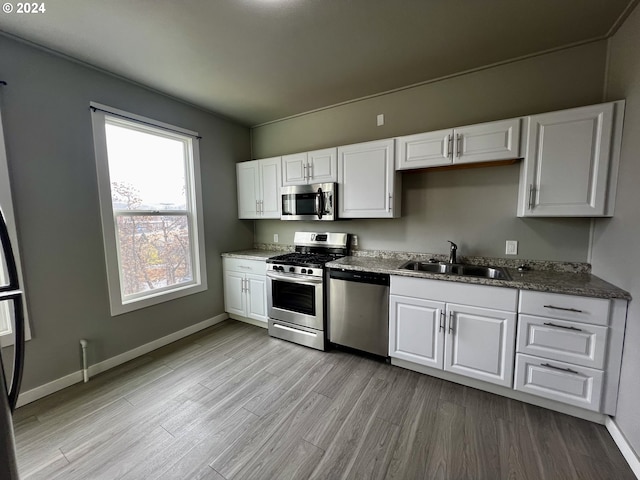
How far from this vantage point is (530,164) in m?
2.01

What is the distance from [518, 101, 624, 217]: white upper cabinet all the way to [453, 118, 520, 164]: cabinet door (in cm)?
9

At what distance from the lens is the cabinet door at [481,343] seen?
1935 mm

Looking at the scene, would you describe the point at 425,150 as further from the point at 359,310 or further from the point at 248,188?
the point at 248,188

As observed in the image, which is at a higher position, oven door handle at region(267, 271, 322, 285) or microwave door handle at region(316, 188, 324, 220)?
microwave door handle at region(316, 188, 324, 220)

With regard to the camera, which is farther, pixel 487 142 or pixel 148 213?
pixel 148 213

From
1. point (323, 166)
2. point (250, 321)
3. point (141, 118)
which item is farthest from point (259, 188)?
point (250, 321)

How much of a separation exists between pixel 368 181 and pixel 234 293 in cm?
226

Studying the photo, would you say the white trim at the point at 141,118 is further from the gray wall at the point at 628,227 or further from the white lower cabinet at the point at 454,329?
the gray wall at the point at 628,227

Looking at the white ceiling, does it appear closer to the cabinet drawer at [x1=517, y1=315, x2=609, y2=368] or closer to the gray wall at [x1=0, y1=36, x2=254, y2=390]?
the gray wall at [x1=0, y1=36, x2=254, y2=390]

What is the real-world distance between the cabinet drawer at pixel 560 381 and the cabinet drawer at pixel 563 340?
0.17 feet

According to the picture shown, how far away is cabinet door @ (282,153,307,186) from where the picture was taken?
3.07 m

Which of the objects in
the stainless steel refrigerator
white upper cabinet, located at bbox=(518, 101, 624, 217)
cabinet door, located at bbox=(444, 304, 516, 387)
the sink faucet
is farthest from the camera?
the sink faucet

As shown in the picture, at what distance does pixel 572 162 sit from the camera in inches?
74.4

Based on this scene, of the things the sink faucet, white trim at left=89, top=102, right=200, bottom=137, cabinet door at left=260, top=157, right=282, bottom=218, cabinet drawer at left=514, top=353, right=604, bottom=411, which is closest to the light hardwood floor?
cabinet drawer at left=514, top=353, right=604, bottom=411
